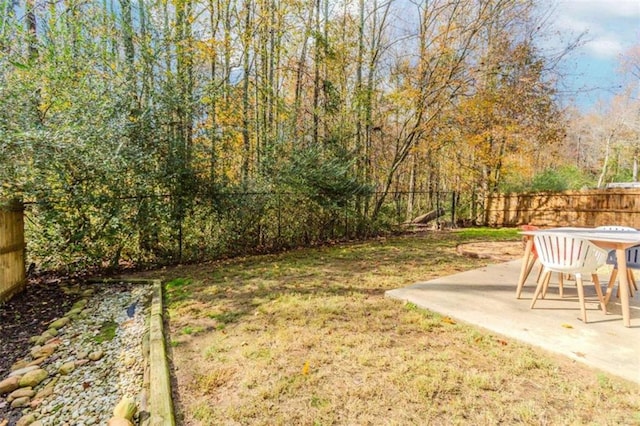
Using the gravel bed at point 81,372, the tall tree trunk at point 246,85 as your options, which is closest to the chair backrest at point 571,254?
the gravel bed at point 81,372

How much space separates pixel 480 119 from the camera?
377 inches

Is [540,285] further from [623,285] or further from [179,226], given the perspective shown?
[179,226]

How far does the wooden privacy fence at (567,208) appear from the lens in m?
9.91

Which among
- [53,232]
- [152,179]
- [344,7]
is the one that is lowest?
[53,232]

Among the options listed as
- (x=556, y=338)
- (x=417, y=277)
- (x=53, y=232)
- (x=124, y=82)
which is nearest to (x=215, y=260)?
(x=53, y=232)

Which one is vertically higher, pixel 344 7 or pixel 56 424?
pixel 344 7

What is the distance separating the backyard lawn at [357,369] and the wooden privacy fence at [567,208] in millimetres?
10644

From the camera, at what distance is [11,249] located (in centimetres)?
383

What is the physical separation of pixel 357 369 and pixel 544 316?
199cm

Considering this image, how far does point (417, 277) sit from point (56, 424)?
400cm

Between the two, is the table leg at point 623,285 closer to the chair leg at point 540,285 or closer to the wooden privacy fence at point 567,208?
the chair leg at point 540,285

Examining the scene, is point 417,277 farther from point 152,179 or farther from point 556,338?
point 152,179

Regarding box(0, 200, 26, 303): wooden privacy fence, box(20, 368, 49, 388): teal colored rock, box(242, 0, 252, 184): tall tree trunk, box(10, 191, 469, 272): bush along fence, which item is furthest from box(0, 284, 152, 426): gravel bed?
box(242, 0, 252, 184): tall tree trunk

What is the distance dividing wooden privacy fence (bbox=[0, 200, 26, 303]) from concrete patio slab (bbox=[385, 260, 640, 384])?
4.44m
